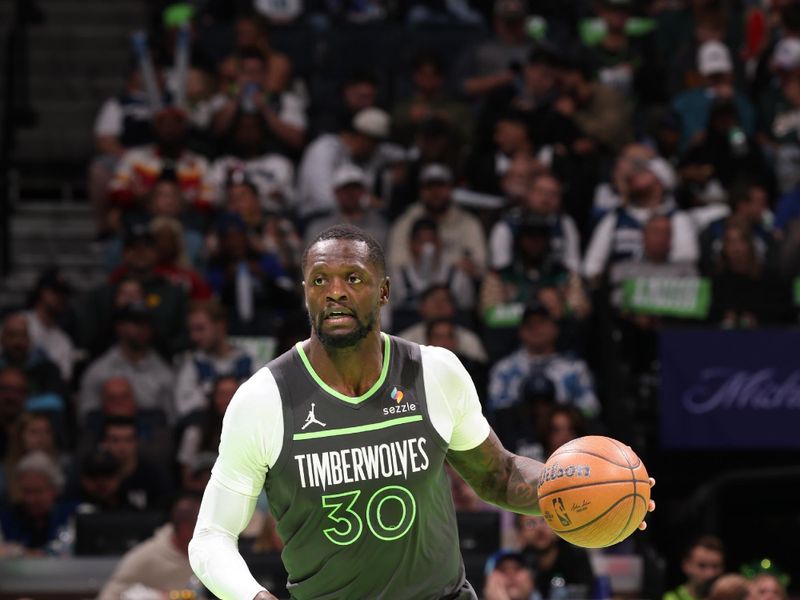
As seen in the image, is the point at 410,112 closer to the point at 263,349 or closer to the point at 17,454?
the point at 263,349

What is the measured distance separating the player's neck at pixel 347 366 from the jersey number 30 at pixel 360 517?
0.31m

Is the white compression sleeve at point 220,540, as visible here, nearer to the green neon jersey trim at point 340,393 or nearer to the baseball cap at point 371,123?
the green neon jersey trim at point 340,393

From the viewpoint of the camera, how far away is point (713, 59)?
46.9 feet

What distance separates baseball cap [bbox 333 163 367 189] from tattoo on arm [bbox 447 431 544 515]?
754cm

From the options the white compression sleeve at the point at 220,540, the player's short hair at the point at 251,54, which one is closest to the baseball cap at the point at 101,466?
the player's short hair at the point at 251,54

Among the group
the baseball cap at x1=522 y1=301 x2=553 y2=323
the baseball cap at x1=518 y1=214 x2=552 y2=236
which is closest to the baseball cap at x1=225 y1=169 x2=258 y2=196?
the baseball cap at x1=518 y1=214 x2=552 y2=236

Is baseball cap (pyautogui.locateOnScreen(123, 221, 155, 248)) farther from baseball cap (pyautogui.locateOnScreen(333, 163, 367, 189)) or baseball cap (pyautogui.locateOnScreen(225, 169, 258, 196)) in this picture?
baseball cap (pyautogui.locateOnScreen(333, 163, 367, 189))

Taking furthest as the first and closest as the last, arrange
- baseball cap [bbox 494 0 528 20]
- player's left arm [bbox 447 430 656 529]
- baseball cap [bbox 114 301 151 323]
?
1. baseball cap [bbox 494 0 528 20]
2. baseball cap [bbox 114 301 151 323]
3. player's left arm [bbox 447 430 656 529]

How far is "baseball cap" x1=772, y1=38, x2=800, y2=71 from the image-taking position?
45.8 feet

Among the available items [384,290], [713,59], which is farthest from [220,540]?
[713,59]

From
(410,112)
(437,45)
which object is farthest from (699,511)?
(437,45)

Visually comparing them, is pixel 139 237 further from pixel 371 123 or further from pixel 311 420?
pixel 311 420

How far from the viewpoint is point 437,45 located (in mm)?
14844

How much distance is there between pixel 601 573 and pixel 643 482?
5.34 meters
